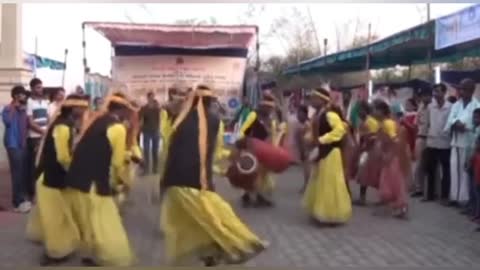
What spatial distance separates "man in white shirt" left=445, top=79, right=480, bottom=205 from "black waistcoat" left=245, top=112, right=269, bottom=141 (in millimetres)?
2428

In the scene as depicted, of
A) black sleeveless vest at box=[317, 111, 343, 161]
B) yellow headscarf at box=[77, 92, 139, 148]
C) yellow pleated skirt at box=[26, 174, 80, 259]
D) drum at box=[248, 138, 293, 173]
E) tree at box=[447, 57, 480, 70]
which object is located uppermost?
tree at box=[447, 57, 480, 70]

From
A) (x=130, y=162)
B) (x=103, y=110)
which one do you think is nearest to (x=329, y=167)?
(x=130, y=162)

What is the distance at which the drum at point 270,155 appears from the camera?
39.3 feet

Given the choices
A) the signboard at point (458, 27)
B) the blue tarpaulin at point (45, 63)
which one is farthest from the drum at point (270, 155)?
the blue tarpaulin at point (45, 63)

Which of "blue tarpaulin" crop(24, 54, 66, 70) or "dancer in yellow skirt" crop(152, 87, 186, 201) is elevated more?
"blue tarpaulin" crop(24, 54, 66, 70)

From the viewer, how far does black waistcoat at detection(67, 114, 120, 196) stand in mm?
7984

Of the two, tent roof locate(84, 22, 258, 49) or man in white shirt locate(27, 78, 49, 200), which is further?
tent roof locate(84, 22, 258, 49)

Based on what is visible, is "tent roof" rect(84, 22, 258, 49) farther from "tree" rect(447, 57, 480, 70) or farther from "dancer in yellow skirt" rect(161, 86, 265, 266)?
"tree" rect(447, 57, 480, 70)

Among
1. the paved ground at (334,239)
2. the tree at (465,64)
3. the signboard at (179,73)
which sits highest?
the tree at (465,64)

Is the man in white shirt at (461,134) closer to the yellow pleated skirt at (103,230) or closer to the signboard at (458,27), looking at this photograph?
the signboard at (458,27)

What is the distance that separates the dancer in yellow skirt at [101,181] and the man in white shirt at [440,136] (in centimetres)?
580

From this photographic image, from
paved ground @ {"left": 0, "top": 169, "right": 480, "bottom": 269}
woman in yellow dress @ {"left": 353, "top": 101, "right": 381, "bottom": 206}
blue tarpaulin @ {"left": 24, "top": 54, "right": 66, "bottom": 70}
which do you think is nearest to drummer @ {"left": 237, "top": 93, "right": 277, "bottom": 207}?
paved ground @ {"left": 0, "top": 169, "right": 480, "bottom": 269}

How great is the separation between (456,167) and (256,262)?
463 cm

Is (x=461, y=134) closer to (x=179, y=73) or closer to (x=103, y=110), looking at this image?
(x=103, y=110)
